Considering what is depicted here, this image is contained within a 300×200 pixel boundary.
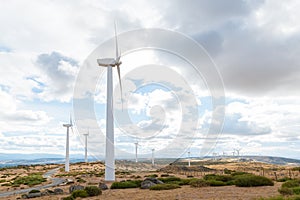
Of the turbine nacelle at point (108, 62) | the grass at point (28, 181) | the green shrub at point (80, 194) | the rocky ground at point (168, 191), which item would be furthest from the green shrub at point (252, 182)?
the grass at point (28, 181)

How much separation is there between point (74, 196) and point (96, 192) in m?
2.38

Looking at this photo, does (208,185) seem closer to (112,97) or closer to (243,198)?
(243,198)

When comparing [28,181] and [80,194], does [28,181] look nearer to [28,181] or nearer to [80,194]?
[28,181]

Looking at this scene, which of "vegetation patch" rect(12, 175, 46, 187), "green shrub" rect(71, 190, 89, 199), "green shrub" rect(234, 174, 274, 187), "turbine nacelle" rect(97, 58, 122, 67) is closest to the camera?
"green shrub" rect(71, 190, 89, 199)

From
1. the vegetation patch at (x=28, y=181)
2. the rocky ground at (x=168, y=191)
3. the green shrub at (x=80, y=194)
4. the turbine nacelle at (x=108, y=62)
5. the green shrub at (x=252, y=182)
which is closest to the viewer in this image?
the rocky ground at (x=168, y=191)

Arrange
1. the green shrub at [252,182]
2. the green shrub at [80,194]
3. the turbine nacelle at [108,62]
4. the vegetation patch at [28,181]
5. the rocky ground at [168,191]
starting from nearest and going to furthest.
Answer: the rocky ground at [168,191], the green shrub at [80,194], the green shrub at [252,182], the turbine nacelle at [108,62], the vegetation patch at [28,181]

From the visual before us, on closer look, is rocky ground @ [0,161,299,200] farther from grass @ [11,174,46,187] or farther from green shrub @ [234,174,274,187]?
grass @ [11,174,46,187]

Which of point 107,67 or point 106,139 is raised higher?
point 107,67

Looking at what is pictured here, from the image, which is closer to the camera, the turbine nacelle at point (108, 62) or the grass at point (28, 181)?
the turbine nacelle at point (108, 62)

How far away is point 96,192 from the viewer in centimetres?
3225

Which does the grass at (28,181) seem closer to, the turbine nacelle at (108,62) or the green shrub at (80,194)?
the turbine nacelle at (108,62)

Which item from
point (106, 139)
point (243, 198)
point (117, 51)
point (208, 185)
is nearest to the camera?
point (243, 198)

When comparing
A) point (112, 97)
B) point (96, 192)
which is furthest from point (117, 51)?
point (96, 192)

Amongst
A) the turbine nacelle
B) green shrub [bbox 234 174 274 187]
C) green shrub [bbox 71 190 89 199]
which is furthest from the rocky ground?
the turbine nacelle
